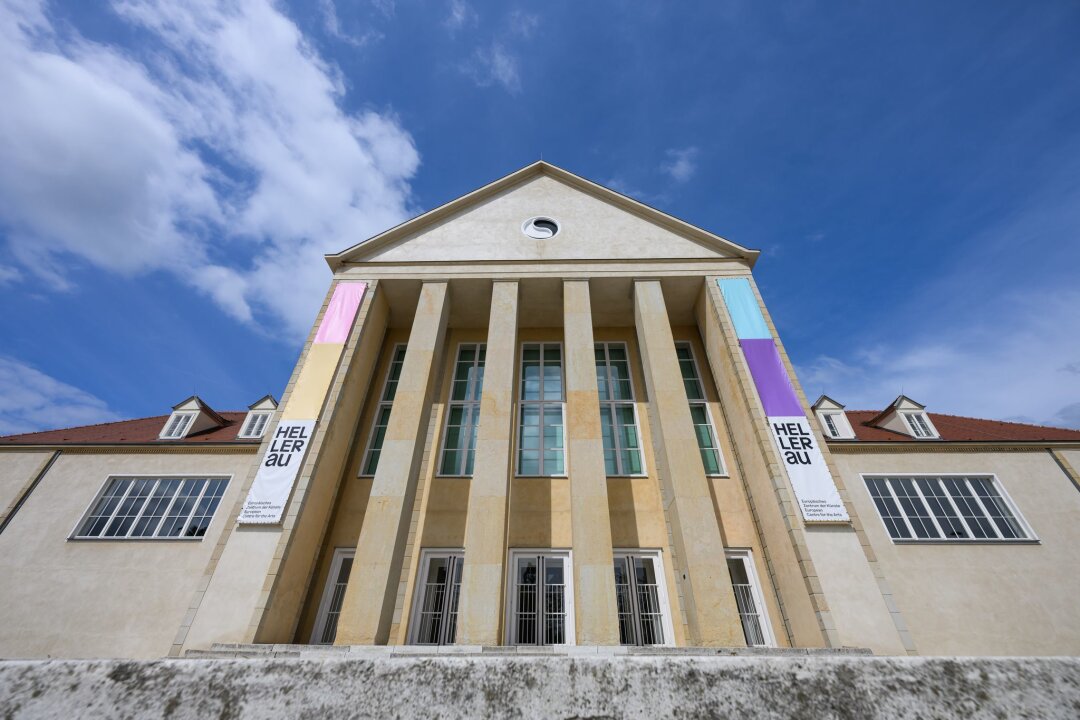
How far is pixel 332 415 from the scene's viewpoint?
1144cm

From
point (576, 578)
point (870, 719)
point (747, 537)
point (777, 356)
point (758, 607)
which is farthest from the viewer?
point (777, 356)

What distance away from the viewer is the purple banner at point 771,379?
1145cm

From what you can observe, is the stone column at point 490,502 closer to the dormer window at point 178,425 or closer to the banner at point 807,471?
the banner at point 807,471

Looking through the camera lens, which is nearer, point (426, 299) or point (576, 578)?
point (576, 578)

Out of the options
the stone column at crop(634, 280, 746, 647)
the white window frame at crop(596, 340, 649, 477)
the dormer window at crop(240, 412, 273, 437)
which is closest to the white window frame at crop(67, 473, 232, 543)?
the dormer window at crop(240, 412, 273, 437)

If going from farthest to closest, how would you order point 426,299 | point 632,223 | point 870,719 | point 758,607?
1. point 632,223
2. point 426,299
3. point 758,607
4. point 870,719

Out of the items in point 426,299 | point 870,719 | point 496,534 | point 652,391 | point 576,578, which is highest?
point 426,299

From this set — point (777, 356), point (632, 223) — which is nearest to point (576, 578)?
point (777, 356)

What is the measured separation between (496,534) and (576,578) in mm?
1923

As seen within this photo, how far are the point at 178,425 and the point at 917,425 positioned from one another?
29.5m

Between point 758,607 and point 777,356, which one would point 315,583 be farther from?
point 777,356

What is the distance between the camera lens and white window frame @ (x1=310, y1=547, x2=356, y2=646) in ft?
33.3

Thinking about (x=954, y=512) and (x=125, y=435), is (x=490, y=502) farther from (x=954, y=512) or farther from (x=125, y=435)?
(x=125, y=435)

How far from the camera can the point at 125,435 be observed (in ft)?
57.8
